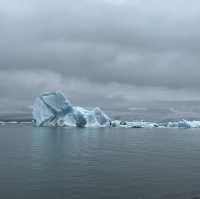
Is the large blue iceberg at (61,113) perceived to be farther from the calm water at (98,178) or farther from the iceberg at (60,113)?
the calm water at (98,178)

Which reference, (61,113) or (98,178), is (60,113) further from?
(98,178)

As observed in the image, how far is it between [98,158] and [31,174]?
12.9 m

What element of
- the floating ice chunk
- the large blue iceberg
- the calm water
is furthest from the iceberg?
the calm water

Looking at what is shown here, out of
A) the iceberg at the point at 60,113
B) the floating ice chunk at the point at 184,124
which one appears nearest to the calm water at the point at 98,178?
the iceberg at the point at 60,113

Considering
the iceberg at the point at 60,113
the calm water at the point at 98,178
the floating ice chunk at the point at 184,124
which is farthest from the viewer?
the floating ice chunk at the point at 184,124

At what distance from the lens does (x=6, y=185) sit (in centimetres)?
2509

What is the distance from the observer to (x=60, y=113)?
12450cm

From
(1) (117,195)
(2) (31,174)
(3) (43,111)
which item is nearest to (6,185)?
(2) (31,174)

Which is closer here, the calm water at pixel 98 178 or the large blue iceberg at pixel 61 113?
the calm water at pixel 98 178

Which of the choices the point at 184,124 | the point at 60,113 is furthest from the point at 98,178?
the point at 184,124

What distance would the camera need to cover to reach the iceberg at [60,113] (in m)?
119

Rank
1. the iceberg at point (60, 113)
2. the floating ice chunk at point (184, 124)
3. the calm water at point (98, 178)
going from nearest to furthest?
the calm water at point (98, 178), the iceberg at point (60, 113), the floating ice chunk at point (184, 124)

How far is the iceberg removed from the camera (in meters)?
119

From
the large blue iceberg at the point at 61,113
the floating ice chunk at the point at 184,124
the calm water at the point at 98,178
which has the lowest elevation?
Answer: the calm water at the point at 98,178
